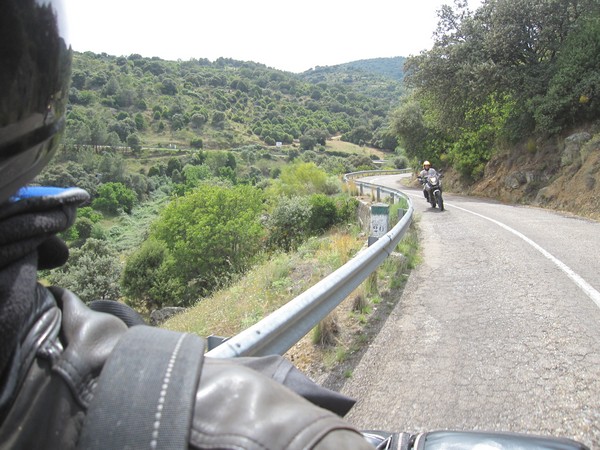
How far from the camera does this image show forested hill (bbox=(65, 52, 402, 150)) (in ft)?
380

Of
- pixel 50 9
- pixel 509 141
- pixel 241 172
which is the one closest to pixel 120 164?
pixel 241 172

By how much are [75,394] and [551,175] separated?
22.1m

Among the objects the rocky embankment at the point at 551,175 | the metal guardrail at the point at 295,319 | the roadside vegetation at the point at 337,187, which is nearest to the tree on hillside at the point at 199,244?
the roadside vegetation at the point at 337,187

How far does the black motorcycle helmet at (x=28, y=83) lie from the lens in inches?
38.2

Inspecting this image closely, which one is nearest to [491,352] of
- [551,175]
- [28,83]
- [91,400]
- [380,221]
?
[380,221]

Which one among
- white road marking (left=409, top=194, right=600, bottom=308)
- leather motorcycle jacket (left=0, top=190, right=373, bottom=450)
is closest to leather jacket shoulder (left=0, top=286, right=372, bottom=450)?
leather motorcycle jacket (left=0, top=190, right=373, bottom=450)

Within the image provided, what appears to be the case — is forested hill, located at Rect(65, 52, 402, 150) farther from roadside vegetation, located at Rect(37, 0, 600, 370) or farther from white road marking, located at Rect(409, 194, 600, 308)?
white road marking, located at Rect(409, 194, 600, 308)

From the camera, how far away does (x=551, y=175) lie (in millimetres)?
19781

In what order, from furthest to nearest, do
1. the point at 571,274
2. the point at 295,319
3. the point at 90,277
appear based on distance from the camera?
the point at 90,277 < the point at 571,274 < the point at 295,319

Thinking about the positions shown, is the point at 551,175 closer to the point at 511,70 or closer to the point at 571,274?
the point at 511,70

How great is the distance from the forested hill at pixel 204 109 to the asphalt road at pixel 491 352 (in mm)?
74952

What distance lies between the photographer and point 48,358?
890 mm

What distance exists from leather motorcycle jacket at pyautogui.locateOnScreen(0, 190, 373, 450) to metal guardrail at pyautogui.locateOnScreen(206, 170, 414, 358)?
1062 millimetres

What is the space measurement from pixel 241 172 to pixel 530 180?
81860mm
